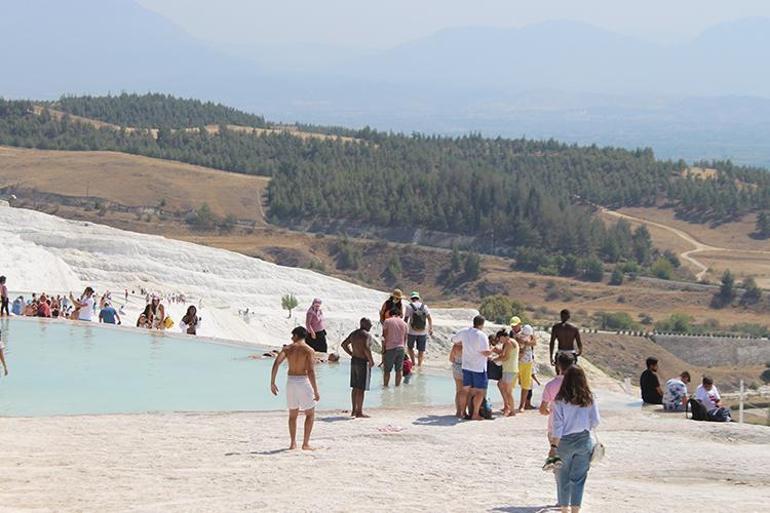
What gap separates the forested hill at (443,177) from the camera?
12381 centimetres

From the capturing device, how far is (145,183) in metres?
126

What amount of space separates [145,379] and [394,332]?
3815mm

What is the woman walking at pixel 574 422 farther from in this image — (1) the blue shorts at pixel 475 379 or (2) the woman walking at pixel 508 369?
(2) the woman walking at pixel 508 369

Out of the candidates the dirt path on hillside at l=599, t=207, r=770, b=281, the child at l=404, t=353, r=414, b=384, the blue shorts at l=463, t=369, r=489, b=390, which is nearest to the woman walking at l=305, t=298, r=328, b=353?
the child at l=404, t=353, r=414, b=384

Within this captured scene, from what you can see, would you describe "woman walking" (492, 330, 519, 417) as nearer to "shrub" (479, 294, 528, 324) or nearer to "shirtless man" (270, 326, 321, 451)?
"shirtless man" (270, 326, 321, 451)

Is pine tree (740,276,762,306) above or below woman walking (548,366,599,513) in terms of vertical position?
below

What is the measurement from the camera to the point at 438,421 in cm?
1788

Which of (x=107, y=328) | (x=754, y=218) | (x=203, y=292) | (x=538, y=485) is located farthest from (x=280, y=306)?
(x=754, y=218)

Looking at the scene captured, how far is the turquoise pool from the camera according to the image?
19.1 metres

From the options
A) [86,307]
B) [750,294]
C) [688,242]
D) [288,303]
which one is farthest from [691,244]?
[86,307]

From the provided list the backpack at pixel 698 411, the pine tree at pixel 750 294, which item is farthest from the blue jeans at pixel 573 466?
the pine tree at pixel 750 294

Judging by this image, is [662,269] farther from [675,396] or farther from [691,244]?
[675,396]

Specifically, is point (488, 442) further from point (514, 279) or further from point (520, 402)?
point (514, 279)

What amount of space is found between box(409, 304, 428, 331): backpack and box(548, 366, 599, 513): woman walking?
10.5 m
